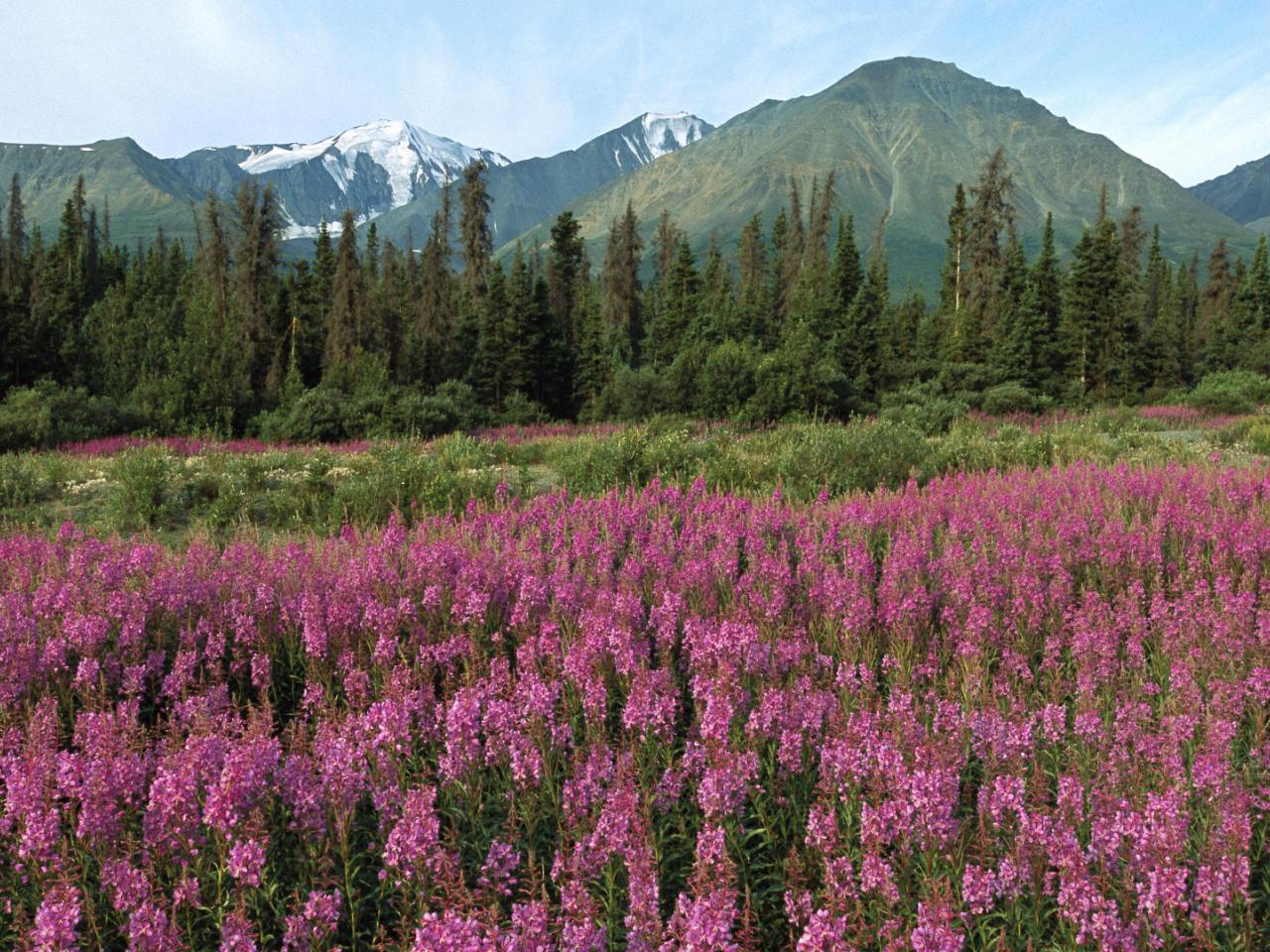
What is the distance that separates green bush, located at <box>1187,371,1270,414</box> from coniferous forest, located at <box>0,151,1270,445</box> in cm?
594

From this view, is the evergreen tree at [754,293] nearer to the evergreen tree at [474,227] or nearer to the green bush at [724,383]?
the green bush at [724,383]

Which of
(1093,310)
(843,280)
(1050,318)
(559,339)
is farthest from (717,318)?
(1093,310)

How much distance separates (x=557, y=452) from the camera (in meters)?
17.9

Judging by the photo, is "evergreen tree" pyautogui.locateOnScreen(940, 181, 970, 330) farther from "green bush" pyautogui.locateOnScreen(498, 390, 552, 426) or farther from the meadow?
the meadow

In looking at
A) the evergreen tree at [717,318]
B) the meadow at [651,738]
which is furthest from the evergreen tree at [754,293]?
the meadow at [651,738]

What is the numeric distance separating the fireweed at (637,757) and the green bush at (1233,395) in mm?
31115

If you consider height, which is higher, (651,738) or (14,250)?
(14,250)

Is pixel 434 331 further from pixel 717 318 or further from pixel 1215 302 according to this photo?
pixel 1215 302

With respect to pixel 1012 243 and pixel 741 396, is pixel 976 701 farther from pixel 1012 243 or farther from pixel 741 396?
pixel 1012 243

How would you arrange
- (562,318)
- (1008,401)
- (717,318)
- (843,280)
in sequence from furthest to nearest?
(562,318), (843,280), (717,318), (1008,401)

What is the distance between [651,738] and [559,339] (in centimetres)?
4104

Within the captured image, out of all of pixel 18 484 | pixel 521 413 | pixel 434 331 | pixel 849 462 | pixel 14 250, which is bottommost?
pixel 18 484

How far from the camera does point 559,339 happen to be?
43500 mm

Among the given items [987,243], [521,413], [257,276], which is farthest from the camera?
[987,243]
